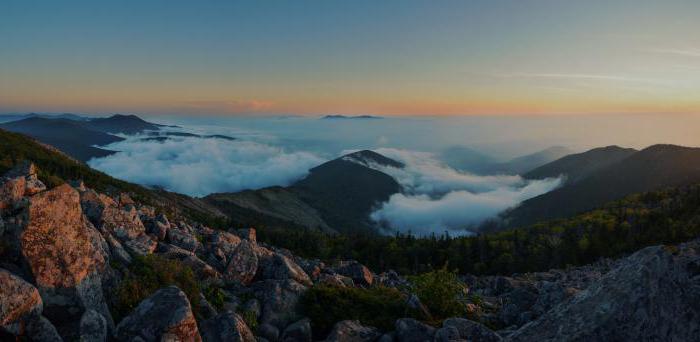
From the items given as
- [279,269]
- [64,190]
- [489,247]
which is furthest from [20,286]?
[489,247]

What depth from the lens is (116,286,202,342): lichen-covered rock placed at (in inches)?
463

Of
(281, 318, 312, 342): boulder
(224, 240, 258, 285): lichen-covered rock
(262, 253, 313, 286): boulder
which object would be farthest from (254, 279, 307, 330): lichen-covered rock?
(262, 253, 313, 286): boulder

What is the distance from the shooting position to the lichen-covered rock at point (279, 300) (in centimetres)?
1673

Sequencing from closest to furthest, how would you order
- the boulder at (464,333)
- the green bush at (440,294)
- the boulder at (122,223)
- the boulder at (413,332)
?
the boulder at (464,333)
the boulder at (413,332)
the green bush at (440,294)
the boulder at (122,223)

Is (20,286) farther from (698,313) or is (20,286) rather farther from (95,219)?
(698,313)

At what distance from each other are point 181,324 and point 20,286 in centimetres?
432

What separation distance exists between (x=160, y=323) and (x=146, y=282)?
12.5ft

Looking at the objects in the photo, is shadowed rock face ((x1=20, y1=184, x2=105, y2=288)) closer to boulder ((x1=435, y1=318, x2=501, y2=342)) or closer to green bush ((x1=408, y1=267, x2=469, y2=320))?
boulder ((x1=435, y1=318, x2=501, y2=342))

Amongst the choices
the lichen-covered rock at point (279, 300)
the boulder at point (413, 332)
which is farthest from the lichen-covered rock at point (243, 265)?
the boulder at point (413, 332)

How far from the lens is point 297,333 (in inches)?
612

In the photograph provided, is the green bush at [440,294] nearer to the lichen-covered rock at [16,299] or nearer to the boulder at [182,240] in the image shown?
the boulder at [182,240]

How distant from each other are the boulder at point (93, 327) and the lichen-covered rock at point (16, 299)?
125 centimetres

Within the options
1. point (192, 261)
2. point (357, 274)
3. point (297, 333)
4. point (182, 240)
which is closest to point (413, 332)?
point (297, 333)

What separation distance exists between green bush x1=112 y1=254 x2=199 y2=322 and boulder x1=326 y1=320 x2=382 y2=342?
201 inches
